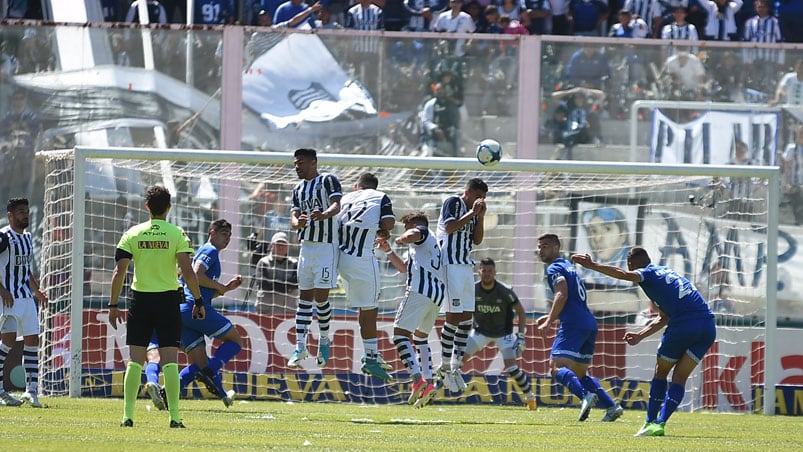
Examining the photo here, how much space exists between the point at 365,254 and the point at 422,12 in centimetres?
857

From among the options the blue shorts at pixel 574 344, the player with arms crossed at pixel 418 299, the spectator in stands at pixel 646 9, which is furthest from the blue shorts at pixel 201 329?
the spectator in stands at pixel 646 9

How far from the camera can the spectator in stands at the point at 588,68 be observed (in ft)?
65.4

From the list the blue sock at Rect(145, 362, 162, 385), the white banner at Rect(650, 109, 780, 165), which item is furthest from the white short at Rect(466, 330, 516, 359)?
the blue sock at Rect(145, 362, 162, 385)

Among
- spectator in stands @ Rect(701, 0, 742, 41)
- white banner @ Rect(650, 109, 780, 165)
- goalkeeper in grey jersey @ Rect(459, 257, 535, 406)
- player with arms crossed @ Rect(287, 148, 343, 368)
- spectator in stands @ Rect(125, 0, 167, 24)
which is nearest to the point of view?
player with arms crossed @ Rect(287, 148, 343, 368)

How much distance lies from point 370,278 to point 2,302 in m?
4.20

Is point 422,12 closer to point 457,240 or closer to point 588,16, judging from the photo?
point 588,16

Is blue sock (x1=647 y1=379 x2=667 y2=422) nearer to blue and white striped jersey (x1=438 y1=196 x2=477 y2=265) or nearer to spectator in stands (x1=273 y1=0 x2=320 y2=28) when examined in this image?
blue and white striped jersey (x1=438 y1=196 x2=477 y2=265)

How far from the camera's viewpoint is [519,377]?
17.6m

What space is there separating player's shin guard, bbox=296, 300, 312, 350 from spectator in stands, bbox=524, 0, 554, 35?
346 inches

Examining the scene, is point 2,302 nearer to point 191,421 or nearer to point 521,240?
point 191,421

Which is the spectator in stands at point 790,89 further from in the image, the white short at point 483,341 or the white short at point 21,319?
the white short at point 21,319

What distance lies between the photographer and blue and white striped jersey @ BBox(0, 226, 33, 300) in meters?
14.8

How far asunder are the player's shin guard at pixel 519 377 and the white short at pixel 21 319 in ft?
20.3


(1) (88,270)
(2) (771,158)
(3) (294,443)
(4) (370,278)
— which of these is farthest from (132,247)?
(2) (771,158)
